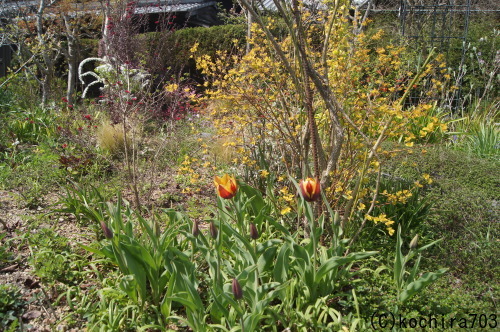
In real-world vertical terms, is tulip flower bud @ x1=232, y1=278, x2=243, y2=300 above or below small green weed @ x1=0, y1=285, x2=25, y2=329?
above

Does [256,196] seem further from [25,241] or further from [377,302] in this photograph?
[25,241]

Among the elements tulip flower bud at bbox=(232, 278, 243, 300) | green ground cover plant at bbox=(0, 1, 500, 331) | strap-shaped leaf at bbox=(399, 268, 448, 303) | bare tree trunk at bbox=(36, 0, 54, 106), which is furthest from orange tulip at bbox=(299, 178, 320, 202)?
bare tree trunk at bbox=(36, 0, 54, 106)

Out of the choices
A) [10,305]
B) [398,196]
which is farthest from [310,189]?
[10,305]

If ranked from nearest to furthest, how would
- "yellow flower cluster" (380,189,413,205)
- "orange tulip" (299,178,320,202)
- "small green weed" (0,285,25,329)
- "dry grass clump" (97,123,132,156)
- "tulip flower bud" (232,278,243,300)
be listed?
1. "tulip flower bud" (232,278,243,300)
2. "orange tulip" (299,178,320,202)
3. "small green weed" (0,285,25,329)
4. "yellow flower cluster" (380,189,413,205)
5. "dry grass clump" (97,123,132,156)

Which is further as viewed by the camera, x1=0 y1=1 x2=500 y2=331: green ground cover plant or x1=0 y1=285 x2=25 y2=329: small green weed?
x1=0 y1=285 x2=25 y2=329: small green weed

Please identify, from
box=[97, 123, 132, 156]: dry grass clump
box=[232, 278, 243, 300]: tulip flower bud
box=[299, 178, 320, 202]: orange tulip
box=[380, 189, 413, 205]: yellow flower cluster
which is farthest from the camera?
box=[97, 123, 132, 156]: dry grass clump

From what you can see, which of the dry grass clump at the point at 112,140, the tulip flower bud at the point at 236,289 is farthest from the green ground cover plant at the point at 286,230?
the dry grass clump at the point at 112,140

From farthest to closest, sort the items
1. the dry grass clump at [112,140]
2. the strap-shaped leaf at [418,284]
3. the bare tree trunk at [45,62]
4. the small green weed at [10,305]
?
the bare tree trunk at [45,62] < the dry grass clump at [112,140] < the small green weed at [10,305] < the strap-shaped leaf at [418,284]

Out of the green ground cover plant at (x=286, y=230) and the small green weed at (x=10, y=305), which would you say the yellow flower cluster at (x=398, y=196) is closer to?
the green ground cover plant at (x=286, y=230)

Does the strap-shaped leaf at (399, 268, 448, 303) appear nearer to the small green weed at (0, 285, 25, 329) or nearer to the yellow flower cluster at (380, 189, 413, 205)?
the yellow flower cluster at (380, 189, 413, 205)

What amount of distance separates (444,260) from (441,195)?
1058mm

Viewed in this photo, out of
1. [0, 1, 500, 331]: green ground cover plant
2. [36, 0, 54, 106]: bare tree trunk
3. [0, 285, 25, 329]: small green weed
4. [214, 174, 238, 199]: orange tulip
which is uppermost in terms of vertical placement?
[36, 0, 54, 106]: bare tree trunk

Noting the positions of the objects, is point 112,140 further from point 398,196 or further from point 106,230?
point 398,196

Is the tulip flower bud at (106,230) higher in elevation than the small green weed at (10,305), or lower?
higher
